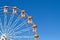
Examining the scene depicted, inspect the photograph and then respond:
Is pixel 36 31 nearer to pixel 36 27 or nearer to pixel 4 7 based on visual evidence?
pixel 36 27

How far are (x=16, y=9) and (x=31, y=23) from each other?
313 cm

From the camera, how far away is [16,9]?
49.9m

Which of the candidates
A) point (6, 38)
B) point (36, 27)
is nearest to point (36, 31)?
point (36, 27)

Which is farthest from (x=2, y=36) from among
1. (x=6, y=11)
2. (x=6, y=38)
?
(x=6, y=11)

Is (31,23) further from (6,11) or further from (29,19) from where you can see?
(6,11)

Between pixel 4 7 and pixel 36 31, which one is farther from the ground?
pixel 4 7

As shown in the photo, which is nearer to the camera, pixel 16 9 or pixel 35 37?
pixel 35 37

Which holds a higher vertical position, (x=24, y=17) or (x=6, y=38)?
(x=24, y=17)

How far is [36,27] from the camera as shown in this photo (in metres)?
48.4

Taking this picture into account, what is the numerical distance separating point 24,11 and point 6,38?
4.55m

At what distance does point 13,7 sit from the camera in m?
49.7

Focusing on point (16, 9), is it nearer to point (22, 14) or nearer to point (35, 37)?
point (22, 14)

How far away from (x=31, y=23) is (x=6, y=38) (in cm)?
395

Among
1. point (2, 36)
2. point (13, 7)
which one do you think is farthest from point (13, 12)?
point (2, 36)
